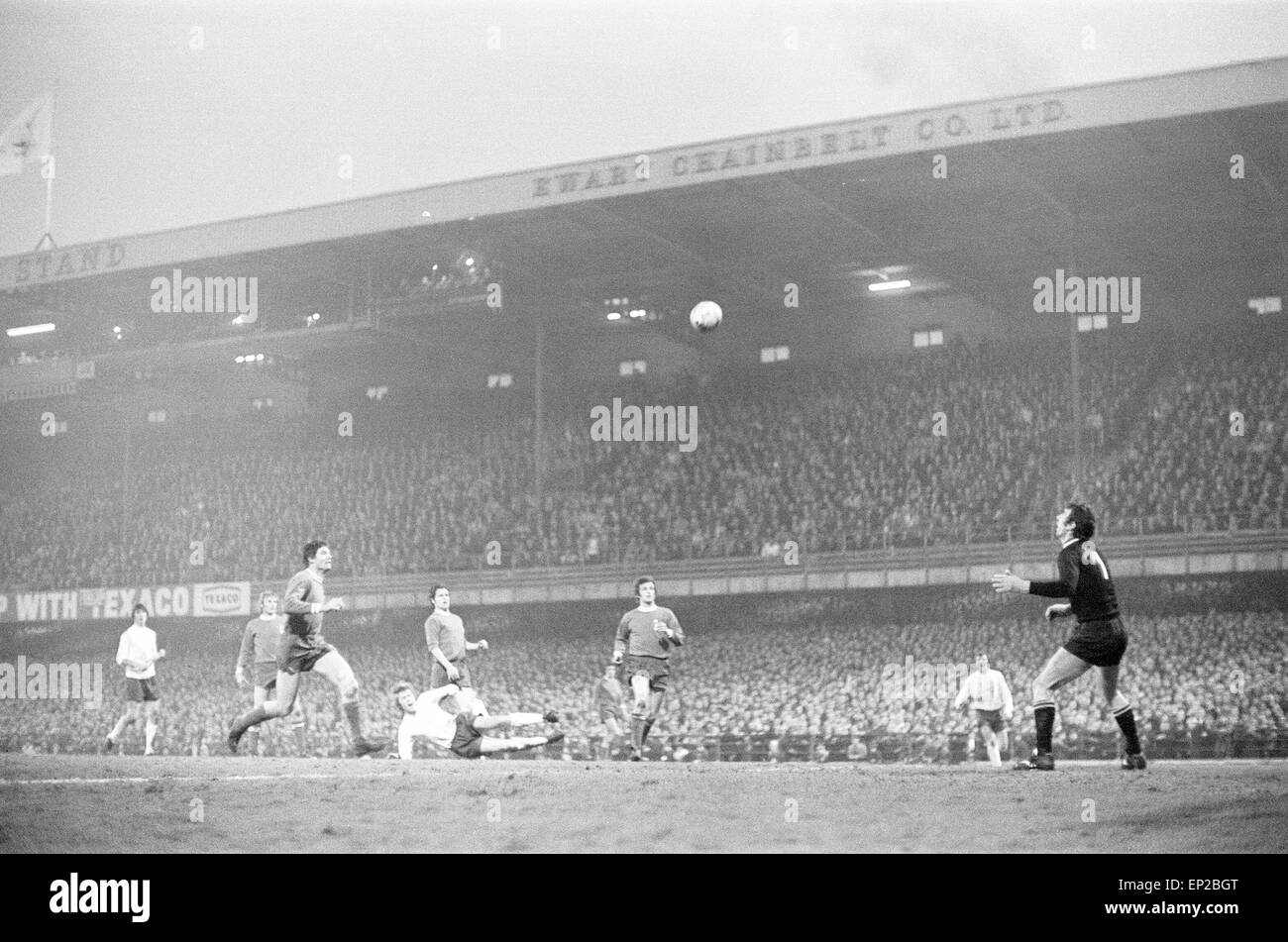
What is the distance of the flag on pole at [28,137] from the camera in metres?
A: 15.9

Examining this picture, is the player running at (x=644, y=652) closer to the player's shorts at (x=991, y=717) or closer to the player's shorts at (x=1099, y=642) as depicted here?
the player's shorts at (x=991, y=717)

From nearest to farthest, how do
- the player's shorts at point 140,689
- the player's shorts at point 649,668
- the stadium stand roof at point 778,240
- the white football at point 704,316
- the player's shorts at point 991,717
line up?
the player's shorts at point 649,668 < the player's shorts at point 991,717 < the player's shorts at point 140,689 < the white football at point 704,316 < the stadium stand roof at point 778,240

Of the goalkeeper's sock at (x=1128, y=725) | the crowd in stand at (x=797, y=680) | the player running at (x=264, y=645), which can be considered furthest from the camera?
the crowd in stand at (x=797, y=680)

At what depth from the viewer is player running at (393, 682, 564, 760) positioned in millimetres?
13914

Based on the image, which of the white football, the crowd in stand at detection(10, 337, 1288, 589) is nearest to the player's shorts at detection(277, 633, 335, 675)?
the white football

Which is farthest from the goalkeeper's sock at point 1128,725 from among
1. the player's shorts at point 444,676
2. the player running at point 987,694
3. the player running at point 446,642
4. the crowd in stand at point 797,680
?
the crowd in stand at point 797,680

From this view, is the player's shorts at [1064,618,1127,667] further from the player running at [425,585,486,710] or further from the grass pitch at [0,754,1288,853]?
the player running at [425,585,486,710]

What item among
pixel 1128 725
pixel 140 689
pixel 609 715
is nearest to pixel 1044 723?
pixel 1128 725

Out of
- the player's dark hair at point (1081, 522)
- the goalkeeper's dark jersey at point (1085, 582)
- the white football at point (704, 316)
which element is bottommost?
the goalkeeper's dark jersey at point (1085, 582)

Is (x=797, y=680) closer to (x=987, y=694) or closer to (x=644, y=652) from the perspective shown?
(x=987, y=694)

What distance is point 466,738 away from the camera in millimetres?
14242

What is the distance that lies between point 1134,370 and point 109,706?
2197 centimetres

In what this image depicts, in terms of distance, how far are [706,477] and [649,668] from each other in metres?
14.6
